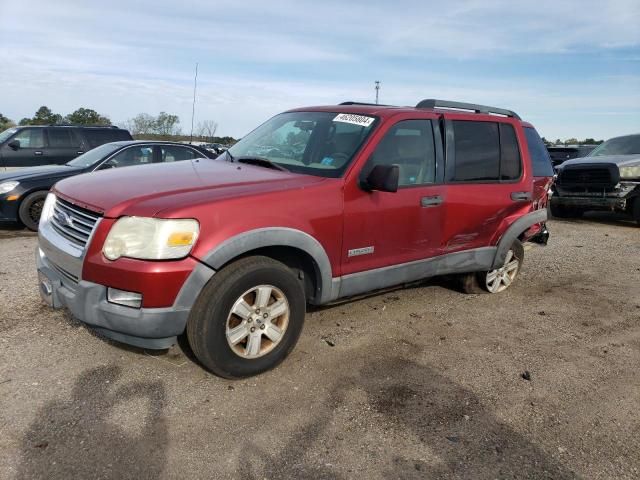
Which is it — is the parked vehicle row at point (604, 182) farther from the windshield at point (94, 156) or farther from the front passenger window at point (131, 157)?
the windshield at point (94, 156)

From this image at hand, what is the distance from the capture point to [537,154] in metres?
8.11

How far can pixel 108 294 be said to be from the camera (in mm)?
2928

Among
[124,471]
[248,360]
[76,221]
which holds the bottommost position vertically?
[124,471]

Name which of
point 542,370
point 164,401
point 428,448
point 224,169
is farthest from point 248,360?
point 542,370

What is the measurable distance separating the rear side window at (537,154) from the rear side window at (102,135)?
8475 mm

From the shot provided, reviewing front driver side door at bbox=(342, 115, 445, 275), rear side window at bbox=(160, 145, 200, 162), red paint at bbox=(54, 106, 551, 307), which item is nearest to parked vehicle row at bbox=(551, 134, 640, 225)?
red paint at bbox=(54, 106, 551, 307)

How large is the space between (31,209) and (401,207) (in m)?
6.17

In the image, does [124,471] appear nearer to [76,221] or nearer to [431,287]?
[76,221]

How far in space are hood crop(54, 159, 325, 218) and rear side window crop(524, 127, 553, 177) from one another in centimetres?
541

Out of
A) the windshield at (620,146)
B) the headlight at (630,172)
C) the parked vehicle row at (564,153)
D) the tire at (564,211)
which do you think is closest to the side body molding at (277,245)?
the headlight at (630,172)

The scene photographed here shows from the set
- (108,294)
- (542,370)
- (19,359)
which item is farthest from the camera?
(542,370)

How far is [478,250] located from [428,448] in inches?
99.4

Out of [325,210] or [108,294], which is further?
[325,210]

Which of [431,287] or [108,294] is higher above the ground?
[108,294]
